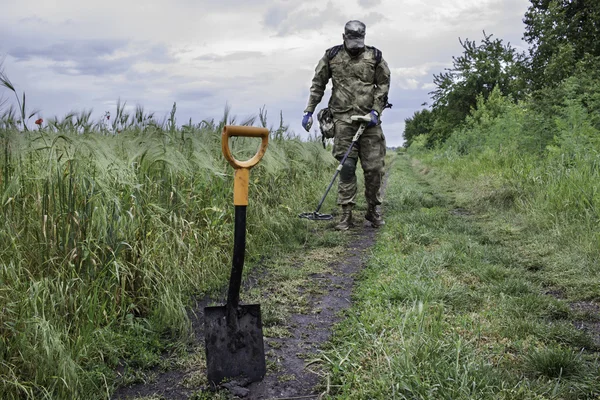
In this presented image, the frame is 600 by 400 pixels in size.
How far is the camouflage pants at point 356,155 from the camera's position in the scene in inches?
265

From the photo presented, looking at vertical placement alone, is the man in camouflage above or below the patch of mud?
above

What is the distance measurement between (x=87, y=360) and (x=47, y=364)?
0.36m

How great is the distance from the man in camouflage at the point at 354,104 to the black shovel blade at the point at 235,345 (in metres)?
3.87

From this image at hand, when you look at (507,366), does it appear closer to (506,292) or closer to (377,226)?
(506,292)

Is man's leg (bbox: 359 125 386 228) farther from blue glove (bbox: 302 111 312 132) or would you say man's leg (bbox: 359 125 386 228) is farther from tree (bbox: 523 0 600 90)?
tree (bbox: 523 0 600 90)

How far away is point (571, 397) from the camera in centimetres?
232

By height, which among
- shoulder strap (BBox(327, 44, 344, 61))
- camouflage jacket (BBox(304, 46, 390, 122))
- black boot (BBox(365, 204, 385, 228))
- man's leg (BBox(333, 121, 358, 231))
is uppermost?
shoulder strap (BBox(327, 44, 344, 61))

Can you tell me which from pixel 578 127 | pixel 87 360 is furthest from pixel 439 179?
pixel 87 360

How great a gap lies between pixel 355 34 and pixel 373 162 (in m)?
1.64

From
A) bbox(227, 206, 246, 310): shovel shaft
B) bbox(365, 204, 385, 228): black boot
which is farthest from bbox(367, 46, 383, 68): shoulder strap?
bbox(227, 206, 246, 310): shovel shaft

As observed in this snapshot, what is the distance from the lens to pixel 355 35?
6.43m

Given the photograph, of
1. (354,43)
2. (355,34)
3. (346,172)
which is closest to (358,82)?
(354,43)

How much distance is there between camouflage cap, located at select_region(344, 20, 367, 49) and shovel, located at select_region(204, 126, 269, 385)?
4.09m

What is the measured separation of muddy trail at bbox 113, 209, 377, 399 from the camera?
2.60 metres
